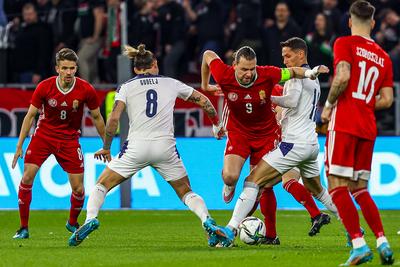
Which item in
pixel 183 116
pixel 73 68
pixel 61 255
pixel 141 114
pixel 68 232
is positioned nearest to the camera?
pixel 61 255

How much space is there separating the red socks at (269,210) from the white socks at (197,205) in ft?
3.69

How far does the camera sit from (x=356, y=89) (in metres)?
10.8

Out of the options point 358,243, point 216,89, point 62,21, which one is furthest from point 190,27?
point 358,243

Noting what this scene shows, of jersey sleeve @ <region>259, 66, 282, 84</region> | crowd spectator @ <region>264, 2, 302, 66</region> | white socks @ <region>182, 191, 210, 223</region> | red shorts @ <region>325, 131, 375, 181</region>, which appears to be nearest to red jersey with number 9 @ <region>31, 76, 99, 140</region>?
white socks @ <region>182, 191, 210, 223</region>

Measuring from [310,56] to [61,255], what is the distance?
1129 cm

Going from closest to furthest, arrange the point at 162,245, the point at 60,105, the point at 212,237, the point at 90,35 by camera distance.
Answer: the point at 212,237
the point at 162,245
the point at 60,105
the point at 90,35

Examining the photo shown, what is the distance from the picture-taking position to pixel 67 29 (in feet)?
78.7

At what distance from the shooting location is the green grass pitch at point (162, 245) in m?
11.3

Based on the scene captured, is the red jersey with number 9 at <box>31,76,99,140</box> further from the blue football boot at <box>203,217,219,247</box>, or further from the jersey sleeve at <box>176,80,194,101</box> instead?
→ the blue football boot at <box>203,217,219,247</box>

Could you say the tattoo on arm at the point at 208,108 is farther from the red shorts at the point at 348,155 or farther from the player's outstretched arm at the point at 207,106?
the red shorts at the point at 348,155

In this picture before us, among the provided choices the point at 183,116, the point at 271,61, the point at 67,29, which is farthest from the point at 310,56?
the point at 67,29

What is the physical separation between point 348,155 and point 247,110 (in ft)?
8.75

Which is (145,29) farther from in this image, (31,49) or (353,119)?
(353,119)

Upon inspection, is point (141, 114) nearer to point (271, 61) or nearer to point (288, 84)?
point (288, 84)
